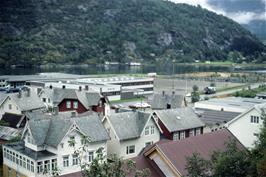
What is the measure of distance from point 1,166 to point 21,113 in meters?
9.85

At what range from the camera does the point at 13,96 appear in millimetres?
38438

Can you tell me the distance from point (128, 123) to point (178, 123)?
4.92 metres

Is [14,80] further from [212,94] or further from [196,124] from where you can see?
[196,124]

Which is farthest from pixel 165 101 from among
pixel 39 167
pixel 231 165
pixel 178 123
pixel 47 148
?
pixel 231 165

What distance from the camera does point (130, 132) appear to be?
28141mm

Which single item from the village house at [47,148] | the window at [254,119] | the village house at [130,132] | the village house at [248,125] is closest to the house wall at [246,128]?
the village house at [248,125]

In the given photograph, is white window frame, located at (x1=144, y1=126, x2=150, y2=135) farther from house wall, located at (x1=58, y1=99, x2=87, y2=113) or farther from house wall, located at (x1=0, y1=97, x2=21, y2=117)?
house wall, located at (x1=0, y1=97, x2=21, y2=117)

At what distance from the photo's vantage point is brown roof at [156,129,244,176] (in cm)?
2042

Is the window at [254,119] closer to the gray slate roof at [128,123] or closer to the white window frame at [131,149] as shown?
the gray slate roof at [128,123]

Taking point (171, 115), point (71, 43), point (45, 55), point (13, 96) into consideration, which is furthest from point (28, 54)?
point (171, 115)

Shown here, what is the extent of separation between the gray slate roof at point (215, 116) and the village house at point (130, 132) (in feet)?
37.0

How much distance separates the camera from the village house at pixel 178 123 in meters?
30.7

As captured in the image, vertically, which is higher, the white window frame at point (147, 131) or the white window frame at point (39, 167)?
the white window frame at point (147, 131)

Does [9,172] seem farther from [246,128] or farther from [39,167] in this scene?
[246,128]
